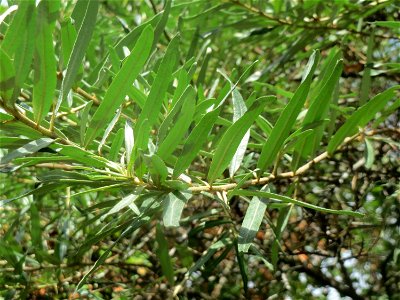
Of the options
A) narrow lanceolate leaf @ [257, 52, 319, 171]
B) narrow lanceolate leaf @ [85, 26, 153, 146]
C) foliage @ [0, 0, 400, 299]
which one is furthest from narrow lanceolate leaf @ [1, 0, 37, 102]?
narrow lanceolate leaf @ [257, 52, 319, 171]

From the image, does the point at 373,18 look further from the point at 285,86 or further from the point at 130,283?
the point at 130,283

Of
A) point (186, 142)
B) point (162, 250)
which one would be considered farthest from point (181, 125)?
point (162, 250)

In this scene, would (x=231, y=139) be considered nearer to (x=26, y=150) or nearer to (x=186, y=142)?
(x=186, y=142)

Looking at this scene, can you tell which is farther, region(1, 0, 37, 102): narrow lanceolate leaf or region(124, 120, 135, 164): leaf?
region(124, 120, 135, 164): leaf

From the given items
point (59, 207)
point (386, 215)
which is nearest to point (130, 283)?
point (59, 207)

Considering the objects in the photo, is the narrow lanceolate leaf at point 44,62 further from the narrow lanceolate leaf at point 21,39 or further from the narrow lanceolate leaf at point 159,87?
the narrow lanceolate leaf at point 159,87

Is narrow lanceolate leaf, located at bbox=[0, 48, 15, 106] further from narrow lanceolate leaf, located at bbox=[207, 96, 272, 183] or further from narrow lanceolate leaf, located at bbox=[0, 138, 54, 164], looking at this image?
narrow lanceolate leaf, located at bbox=[207, 96, 272, 183]
